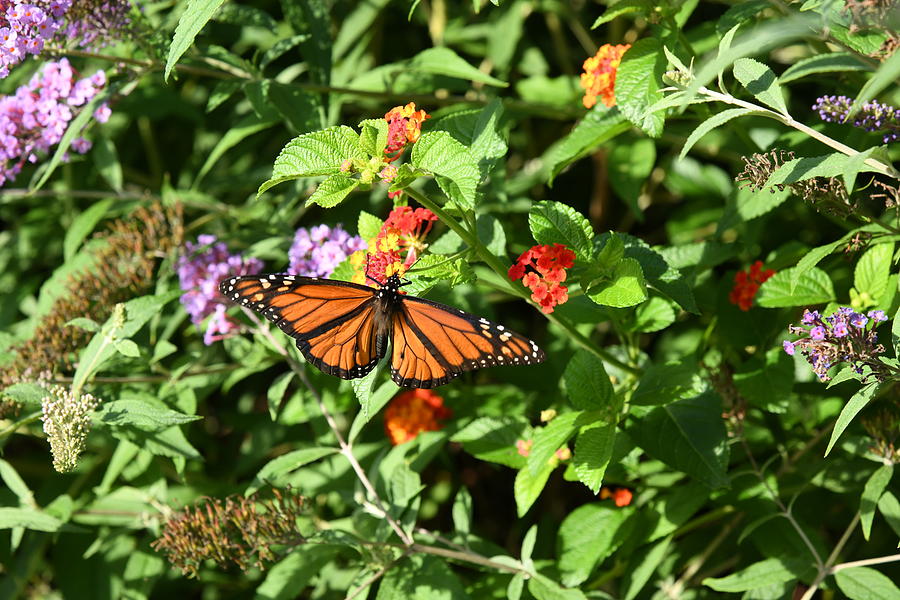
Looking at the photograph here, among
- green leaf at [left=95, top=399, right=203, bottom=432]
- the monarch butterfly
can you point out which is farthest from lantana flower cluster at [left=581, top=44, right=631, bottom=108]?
green leaf at [left=95, top=399, right=203, bottom=432]

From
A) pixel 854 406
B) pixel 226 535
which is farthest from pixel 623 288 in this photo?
pixel 226 535

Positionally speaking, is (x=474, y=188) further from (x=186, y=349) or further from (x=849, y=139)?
(x=186, y=349)

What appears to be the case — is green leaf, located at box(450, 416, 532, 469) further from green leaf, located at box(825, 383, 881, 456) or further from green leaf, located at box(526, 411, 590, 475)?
green leaf, located at box(825, 383, 881, 456)

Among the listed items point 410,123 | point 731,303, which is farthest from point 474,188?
point 731,303

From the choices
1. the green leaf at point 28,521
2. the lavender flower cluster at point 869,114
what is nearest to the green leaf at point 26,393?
the green leaf at point 28,521

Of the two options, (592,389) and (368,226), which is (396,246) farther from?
(592,389)

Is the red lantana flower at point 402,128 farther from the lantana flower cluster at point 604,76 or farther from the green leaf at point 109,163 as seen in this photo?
the green leaf at point 109,163
